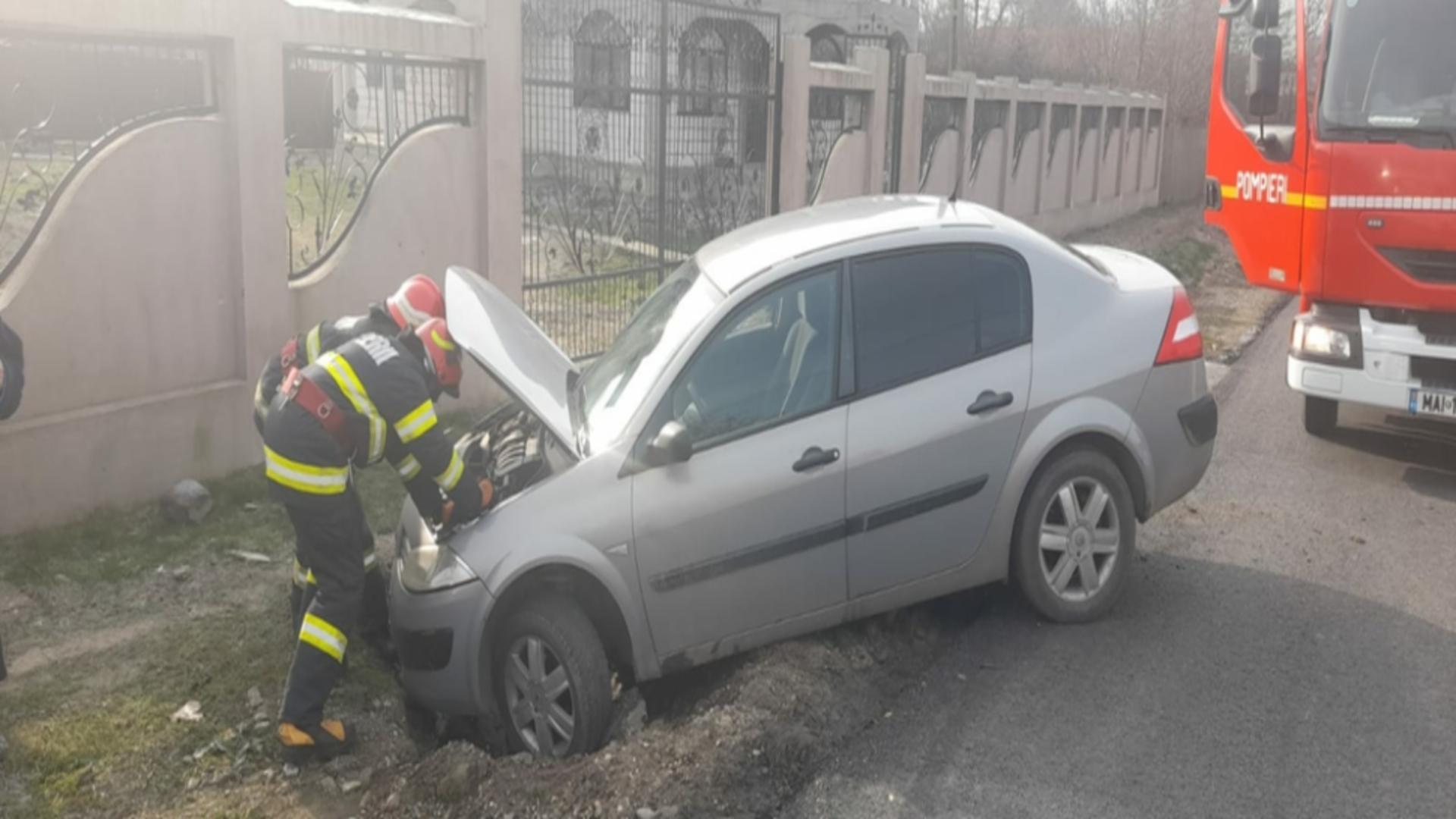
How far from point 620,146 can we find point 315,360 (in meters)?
5.68

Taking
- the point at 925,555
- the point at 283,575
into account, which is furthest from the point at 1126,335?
the point at 283,575

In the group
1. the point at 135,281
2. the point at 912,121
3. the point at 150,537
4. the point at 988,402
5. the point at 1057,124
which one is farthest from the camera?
the point at 1057,124

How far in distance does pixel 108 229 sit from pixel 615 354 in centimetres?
309

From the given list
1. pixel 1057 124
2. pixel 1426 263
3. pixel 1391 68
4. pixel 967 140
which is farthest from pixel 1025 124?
pixel 1426 263

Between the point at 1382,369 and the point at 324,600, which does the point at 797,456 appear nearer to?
the point at 324,600

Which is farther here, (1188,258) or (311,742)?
(1188,258)

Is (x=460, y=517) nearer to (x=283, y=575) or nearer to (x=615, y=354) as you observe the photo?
(x=615, y=354)

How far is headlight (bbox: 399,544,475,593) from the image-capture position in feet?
15.6

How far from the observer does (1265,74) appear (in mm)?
8273

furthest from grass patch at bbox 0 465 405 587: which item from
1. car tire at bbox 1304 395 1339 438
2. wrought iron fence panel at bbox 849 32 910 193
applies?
wrought iron fence panel at bbox 849 32 910 193

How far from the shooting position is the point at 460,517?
483cm

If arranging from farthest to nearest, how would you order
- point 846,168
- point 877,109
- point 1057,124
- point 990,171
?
point 1057,124 < point 990,171 < point 877,109 < point 846,168

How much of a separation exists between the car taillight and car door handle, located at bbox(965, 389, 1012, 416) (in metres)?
0.77

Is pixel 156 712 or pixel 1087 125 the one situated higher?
pixel 1087 125
